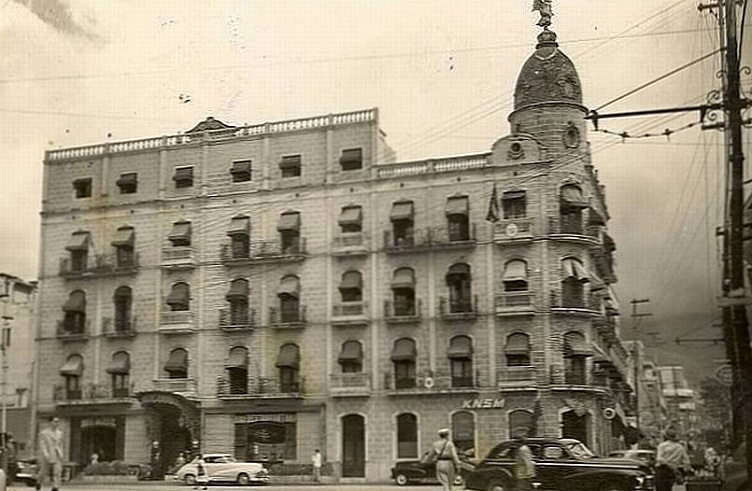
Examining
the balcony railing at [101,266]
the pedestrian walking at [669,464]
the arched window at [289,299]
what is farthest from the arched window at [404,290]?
the balcony railing at [101,266]

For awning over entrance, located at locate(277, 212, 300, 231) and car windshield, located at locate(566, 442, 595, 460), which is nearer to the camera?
car windshield, located at locate(566, 442, 595, 460)

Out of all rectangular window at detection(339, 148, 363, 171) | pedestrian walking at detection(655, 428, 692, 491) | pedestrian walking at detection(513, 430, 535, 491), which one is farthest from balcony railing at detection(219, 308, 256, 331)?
pedestrian walking at detection(655, 428, 692, 491)

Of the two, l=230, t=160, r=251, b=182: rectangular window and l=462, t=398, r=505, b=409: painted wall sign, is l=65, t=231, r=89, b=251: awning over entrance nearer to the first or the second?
l=230, t=160, r=251, b=182: rectangular window

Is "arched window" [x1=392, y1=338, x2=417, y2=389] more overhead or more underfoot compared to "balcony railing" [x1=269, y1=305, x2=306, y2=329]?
more underfoot

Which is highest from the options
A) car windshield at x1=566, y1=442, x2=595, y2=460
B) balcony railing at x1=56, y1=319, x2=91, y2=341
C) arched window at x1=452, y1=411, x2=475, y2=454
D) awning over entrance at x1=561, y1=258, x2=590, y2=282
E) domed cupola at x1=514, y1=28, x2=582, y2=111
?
domed cupola at x1=514, y1=28, x2=582, y2=111

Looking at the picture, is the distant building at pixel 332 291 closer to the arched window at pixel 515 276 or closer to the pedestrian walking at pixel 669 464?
the arched window at pixel 515 276

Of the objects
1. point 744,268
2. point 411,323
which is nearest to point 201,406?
point 411,323

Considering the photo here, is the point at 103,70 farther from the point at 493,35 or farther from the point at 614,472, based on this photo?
the point at 614,472
